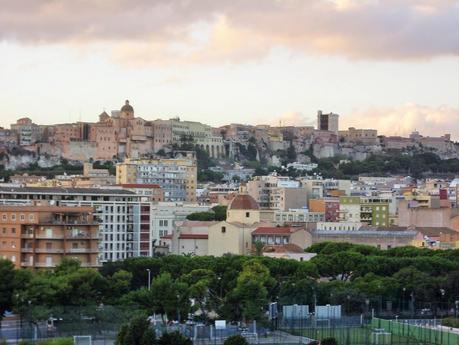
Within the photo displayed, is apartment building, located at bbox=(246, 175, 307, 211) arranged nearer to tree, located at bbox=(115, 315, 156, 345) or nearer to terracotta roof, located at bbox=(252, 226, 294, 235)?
terracotta roof, located at bbox=(252, 226, 294, 235)

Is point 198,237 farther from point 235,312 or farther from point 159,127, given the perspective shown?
point 159,127

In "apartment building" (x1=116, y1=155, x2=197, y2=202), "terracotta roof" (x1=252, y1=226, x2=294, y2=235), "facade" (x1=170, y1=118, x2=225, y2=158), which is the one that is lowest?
"terracotta roof" (x1=252, y1=226, x2=294, y2=235)

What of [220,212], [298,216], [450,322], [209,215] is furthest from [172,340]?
[220,212]

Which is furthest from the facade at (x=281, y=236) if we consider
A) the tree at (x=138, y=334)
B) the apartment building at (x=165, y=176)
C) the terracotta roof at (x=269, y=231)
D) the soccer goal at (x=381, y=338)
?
the apartment building at (x=165, y=176)

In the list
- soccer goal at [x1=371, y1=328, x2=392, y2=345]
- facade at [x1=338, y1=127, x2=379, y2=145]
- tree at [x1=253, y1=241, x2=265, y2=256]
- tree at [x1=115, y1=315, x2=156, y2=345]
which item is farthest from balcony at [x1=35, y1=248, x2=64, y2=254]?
facade at [x1=338, y1=127, x2=379, y2=145]

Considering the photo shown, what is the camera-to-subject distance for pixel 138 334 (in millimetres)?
39375

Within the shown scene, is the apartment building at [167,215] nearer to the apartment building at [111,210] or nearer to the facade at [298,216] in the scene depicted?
the facade at [298,216]

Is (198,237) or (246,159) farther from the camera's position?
(246,159)

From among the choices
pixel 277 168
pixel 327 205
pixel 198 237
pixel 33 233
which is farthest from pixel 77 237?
pixel 277 168

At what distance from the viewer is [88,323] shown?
154 feet

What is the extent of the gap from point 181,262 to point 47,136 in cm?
9751

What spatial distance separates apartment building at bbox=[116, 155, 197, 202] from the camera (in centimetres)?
12169

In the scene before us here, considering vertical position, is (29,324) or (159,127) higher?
(159,127)

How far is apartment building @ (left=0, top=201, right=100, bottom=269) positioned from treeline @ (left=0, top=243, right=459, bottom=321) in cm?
184
